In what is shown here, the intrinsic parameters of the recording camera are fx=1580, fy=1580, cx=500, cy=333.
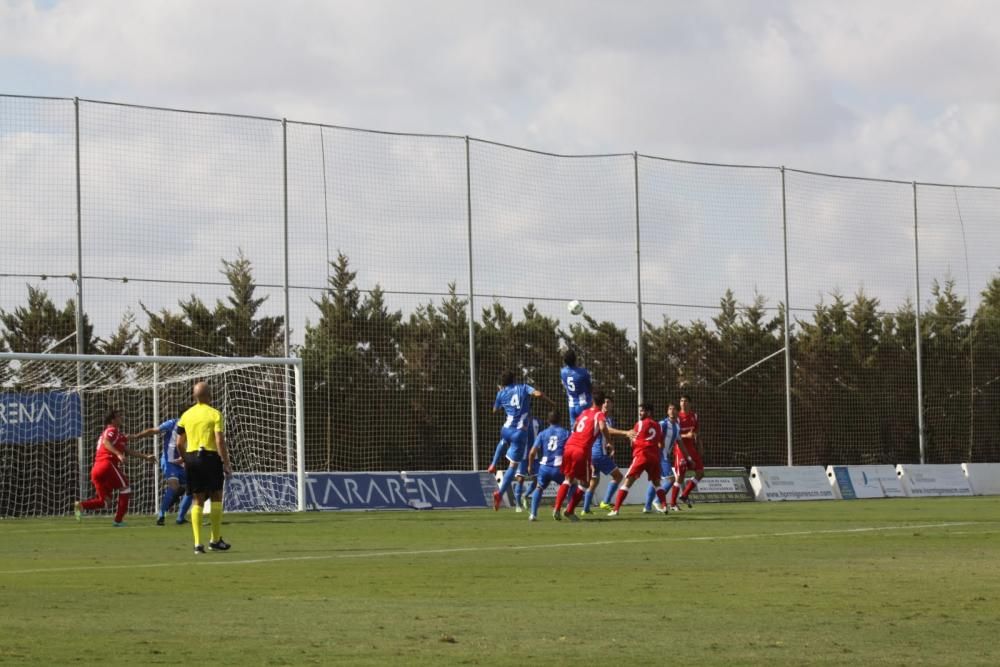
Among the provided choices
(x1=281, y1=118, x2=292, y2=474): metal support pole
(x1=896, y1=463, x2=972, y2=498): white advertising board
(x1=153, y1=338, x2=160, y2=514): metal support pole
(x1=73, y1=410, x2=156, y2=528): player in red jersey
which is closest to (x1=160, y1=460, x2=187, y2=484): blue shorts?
(x1=73, y1=410, x2=156, y2=528): player in red jersey

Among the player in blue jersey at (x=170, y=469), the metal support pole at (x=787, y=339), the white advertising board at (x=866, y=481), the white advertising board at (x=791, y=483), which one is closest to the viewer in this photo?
the player in blue jersey at (x=170, y=469)

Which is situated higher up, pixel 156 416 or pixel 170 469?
pixel 156 416

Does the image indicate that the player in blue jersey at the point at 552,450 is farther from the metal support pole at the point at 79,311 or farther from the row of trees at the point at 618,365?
the metal support pole at the point at 79,311

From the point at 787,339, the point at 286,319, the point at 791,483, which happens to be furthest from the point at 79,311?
the point at 787,339

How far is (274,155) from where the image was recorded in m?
32.7

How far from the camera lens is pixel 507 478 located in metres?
30.4

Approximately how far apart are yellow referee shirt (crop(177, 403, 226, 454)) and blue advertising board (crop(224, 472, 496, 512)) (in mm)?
13012

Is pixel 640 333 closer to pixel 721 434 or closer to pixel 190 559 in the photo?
pixel 721 434

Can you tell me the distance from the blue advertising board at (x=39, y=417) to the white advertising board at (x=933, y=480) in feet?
67.2

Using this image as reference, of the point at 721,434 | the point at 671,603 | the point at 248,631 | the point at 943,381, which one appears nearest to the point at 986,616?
the point at 671,603

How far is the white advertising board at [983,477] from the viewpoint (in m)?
41.1

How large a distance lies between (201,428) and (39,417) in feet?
44.3

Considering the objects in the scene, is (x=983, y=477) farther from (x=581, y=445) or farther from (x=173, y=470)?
(x=173, y=470)

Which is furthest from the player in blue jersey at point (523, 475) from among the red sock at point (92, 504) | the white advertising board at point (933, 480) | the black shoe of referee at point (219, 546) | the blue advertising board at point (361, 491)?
the white advertising board at point (933, 480)
